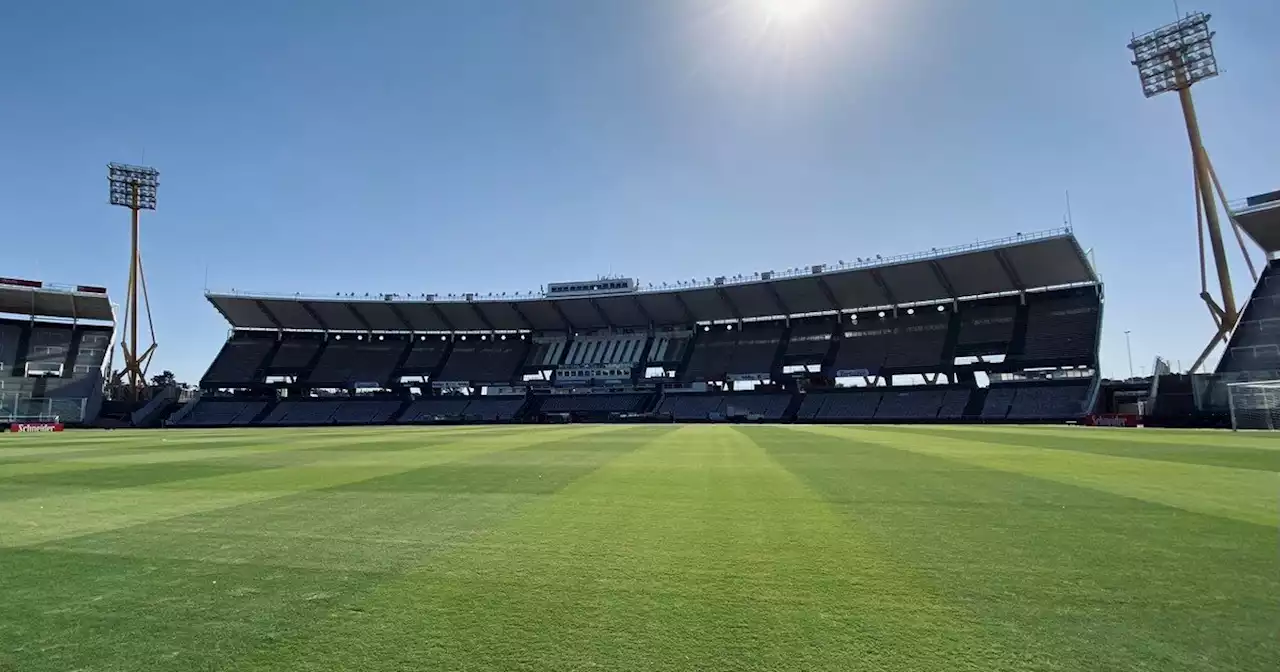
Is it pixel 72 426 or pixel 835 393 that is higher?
pixel 835 393

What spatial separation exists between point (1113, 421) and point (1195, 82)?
2856 cm

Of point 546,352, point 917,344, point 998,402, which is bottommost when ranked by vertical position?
point 998,402

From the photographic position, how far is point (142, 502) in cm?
837

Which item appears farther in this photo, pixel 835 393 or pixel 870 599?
pixel 835 393

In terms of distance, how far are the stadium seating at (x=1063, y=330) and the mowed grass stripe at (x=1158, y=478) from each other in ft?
129

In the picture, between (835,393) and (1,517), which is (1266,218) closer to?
(835,393)

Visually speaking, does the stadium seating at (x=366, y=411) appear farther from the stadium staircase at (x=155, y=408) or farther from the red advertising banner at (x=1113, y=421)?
the red advertising banner at (x=1113, y=421)

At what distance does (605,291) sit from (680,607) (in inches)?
2609

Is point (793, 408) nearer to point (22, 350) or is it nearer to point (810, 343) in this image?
point (810, 343)

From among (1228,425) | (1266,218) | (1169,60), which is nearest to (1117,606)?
(1228,425)

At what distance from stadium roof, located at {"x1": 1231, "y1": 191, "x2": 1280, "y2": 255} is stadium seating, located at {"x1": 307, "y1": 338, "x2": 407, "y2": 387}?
254ft

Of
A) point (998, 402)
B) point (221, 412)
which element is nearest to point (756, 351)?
point (998, 402)

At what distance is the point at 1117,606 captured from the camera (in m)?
3.69

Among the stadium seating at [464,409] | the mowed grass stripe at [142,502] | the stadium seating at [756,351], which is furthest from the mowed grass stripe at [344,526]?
the stadium seating at [464,409]
